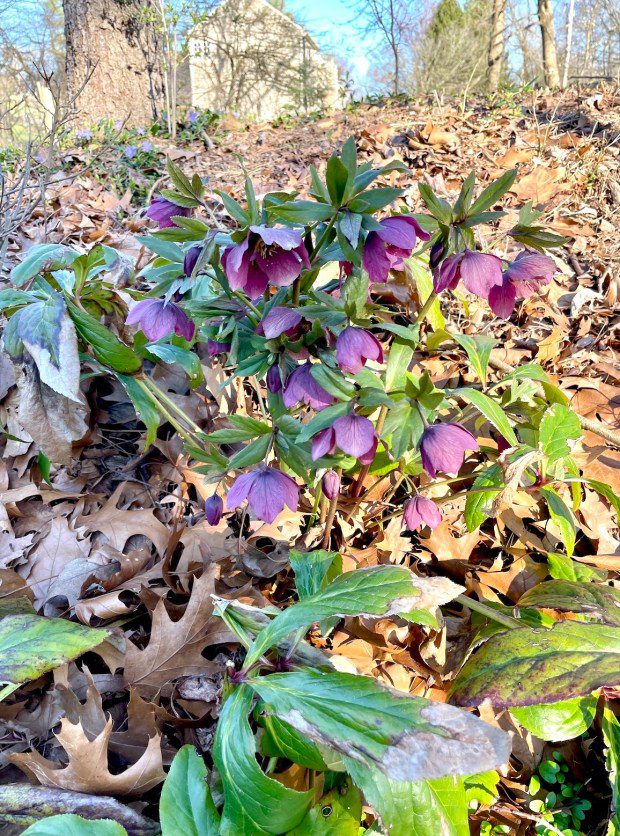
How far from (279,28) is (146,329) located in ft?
42.9

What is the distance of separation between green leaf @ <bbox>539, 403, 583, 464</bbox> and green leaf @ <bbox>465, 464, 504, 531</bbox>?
10 centimetres

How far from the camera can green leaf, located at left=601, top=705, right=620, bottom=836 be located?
3.22 ft

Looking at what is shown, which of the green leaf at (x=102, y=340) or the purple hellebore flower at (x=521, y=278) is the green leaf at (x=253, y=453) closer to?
Answer: the green leaf at (x=102, y=340)

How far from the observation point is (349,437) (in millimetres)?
879

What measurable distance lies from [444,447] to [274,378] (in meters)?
0.32

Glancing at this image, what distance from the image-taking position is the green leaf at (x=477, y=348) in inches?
46.1

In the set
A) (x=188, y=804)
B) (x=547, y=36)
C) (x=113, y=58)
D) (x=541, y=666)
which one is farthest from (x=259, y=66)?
(x=188, y=804)

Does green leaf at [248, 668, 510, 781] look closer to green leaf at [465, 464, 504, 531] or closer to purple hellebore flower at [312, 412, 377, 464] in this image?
purple hellebore flower at [312, 412, 377, 464]

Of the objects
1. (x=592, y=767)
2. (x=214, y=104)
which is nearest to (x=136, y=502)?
(x=592, y=767)

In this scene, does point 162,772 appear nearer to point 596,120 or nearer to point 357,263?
point 357,263

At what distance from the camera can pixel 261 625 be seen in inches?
38.3

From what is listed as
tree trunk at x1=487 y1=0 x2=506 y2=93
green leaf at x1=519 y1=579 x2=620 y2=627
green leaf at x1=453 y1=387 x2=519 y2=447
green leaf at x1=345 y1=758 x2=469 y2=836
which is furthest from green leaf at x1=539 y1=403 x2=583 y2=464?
tree trunk at x1=487 y1=0 x2=506 y2=93

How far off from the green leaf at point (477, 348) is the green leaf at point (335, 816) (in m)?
0.79

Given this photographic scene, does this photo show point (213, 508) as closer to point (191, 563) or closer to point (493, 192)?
point (191, 563)
